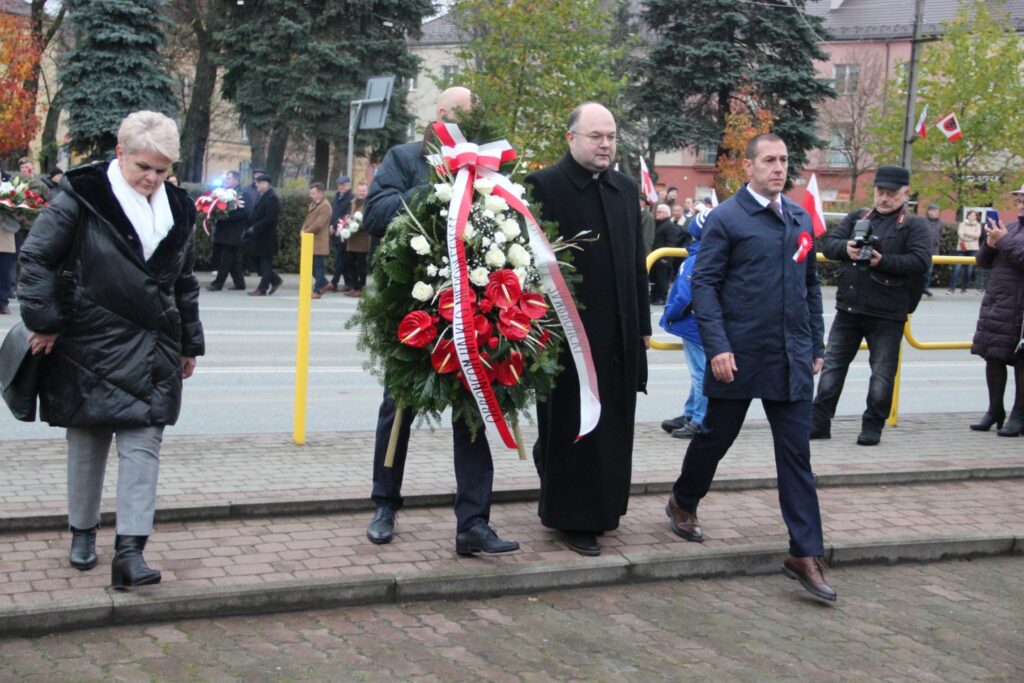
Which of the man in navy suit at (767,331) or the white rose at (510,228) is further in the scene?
the man in navy suit at (767,331)

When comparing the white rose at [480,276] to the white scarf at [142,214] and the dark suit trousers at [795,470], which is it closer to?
the white scarf at [142,214]

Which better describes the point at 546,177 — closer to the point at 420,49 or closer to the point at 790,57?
the point at 790,57

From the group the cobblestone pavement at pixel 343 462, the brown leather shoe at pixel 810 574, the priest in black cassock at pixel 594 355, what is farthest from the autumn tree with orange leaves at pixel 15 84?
the brown leather shoe at pixel 810 574

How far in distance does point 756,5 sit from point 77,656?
39429mm

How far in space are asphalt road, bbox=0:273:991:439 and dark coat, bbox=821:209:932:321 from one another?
5.77ft

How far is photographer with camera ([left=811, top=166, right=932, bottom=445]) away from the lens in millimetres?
8742

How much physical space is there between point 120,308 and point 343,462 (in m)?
2.67

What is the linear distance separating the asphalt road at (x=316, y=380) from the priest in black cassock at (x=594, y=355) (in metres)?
1.50

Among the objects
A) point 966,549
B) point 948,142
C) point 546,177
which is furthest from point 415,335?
point 948,142

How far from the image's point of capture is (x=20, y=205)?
15320mm

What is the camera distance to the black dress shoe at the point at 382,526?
229 inches

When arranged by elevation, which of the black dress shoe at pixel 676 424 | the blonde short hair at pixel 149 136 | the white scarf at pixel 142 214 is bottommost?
the black dress shoe at pixel 676 424

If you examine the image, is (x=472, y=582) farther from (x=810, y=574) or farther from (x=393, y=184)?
(x=393, y=184)

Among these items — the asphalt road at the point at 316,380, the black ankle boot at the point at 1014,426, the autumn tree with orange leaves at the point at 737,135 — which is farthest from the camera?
the autumn tree with orange leaves at the point at 737,135
